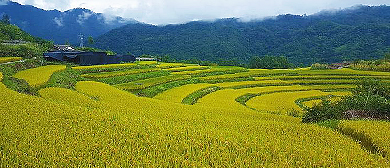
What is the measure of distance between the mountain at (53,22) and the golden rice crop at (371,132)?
14544cm

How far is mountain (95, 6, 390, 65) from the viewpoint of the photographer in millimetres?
82725

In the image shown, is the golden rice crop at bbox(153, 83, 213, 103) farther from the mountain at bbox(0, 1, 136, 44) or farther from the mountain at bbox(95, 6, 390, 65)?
the mountain at bbox(0, 1, 136, 44)

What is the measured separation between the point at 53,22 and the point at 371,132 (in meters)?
187

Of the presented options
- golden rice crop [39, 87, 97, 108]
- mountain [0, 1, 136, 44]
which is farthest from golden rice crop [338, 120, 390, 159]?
mountain [0, 1, 136, 44]

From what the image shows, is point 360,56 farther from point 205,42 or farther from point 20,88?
point 20,88

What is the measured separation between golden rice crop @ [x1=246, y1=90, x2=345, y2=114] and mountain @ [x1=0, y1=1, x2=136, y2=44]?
134 m

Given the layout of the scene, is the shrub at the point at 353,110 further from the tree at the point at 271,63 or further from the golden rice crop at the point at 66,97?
the tree at the point at 271,63

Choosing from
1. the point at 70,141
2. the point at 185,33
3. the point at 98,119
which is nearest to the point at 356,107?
the point at 98,119

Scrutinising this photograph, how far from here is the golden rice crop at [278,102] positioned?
17.7 m

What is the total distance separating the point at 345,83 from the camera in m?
28.3

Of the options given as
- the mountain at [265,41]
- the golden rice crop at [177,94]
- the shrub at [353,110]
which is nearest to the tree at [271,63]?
the mountain at [265,41]

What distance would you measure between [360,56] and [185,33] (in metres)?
65.6

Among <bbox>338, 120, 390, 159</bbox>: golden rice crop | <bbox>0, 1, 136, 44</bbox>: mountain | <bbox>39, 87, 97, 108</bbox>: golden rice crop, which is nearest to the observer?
<bbox>338, 120, 390, 159</bbox>: golden rice crop

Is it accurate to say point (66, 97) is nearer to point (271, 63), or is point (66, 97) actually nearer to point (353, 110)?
point (353, 110)
